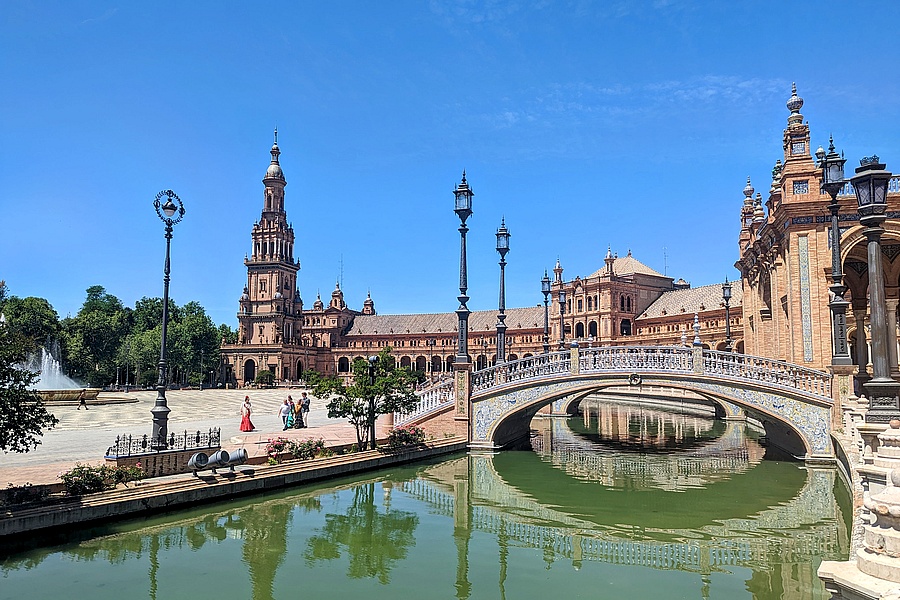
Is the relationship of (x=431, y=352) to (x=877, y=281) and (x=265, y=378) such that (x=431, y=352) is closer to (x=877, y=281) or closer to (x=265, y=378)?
(x=265, y=378)

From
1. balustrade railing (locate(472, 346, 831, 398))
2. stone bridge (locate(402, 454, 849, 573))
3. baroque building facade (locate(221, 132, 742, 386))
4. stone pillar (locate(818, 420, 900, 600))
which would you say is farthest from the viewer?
baroque building facade (locate(221, 132, 742, 386))

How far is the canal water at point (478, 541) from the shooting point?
35.2ft

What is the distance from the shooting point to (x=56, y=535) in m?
12.2

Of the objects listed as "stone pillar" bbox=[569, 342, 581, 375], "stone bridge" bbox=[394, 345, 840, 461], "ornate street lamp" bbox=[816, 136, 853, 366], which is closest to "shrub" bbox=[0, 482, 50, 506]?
"stone bridge" bbox=[394, 345, 840, 461]

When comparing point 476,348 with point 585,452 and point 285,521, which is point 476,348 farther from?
point 285,521

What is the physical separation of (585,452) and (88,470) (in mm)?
18410

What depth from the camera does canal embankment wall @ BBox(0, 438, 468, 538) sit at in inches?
476

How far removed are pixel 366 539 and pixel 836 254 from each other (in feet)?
46.6

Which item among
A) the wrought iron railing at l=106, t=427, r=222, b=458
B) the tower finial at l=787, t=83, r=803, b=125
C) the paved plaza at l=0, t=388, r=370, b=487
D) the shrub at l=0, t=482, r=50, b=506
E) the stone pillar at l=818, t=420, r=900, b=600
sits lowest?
the paved plaza at l=0, t=388, r=370, b=487

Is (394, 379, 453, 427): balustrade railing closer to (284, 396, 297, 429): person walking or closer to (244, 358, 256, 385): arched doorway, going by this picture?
(284, 396, 297, 429): person walking

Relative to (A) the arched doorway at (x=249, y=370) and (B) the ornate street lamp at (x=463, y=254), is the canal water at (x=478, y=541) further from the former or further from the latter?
(A) the arched doorway at (x=249, y=370)

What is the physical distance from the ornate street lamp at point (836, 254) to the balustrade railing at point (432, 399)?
13472mm

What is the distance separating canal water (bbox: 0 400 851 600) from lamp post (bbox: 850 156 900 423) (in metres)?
2.96

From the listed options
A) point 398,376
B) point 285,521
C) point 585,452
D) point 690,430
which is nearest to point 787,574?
point 285,521
